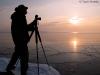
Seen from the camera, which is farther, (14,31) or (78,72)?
(78,72)

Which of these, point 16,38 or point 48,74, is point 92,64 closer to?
point 48,74

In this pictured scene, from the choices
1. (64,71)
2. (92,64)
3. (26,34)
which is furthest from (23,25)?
(92,64)

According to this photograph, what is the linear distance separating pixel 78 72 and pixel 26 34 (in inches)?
218

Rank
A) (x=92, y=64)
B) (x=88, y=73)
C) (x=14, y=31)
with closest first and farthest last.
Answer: (x=14, y=31) < (x=88, y=73) < (x=92, y=64)

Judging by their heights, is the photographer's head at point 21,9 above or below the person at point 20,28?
above

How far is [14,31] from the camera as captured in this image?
6.88 m

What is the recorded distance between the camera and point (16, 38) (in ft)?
22.7

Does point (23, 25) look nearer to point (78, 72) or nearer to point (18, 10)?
point (18, 10)

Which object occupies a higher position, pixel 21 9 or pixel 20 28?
pixel 21 9

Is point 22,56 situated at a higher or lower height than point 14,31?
lower

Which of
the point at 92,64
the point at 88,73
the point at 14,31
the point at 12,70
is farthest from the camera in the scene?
the point at 92,64

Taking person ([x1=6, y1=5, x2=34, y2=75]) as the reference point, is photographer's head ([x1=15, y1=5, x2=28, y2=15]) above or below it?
above

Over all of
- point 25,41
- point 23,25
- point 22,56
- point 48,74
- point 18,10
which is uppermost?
point 18,10

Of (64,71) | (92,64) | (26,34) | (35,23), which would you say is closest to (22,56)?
(26,34)
